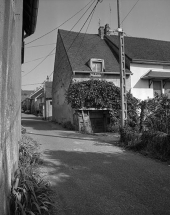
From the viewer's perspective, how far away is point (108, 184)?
455cm

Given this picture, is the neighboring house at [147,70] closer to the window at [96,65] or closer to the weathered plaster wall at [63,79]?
the window at [96,65]

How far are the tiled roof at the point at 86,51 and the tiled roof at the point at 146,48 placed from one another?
146cm

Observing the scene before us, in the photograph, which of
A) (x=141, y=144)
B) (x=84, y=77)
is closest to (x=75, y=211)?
(x=141, y=144)

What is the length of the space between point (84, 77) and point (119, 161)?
11105 mm

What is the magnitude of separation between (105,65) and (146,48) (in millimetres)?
6236

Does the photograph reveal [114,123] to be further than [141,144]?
Yes

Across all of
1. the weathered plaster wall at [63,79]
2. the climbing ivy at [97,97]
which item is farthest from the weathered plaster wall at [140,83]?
the weathered plaster wall at [63,79]

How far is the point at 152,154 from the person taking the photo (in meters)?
7.26

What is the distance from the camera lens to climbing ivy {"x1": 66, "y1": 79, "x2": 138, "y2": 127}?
1539 centimetres

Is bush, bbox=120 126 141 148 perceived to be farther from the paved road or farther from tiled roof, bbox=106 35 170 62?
tiled roof, bbox=106 35 170 62

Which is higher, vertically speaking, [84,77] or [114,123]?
[84,77]

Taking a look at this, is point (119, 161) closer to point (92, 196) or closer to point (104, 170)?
point (104, 170)

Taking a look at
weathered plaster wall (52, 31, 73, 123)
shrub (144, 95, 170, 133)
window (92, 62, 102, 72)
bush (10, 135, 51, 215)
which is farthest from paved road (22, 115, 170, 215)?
window (92, 62, 102, 72)

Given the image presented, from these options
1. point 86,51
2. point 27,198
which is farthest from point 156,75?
point 27,198
